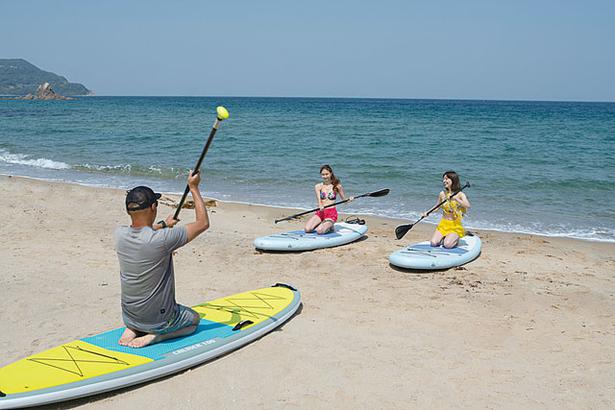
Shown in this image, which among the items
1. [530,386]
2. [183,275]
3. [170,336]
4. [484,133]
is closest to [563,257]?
[530,386]

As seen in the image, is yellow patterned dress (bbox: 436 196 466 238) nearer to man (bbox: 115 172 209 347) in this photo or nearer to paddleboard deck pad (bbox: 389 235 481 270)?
paddleboard deck pad (bbox: 389 235 481 270)

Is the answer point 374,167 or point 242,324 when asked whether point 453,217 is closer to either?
point 242,324

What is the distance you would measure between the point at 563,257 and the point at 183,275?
5576 millimetres

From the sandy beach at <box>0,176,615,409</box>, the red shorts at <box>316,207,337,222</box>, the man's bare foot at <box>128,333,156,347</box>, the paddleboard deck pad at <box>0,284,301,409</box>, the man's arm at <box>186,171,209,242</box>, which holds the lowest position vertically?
the sandy beach at <box>0,176,615,409</box>

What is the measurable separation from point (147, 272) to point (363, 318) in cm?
244

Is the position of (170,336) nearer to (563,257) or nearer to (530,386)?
(530,386)

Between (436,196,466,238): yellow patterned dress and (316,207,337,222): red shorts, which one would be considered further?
(316,207,337,222): red shorts

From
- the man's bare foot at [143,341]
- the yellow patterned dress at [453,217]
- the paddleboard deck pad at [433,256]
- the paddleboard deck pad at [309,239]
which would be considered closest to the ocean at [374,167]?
the yellow patterned dress at [453,217]

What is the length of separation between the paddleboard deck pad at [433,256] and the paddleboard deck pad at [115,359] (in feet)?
7.86

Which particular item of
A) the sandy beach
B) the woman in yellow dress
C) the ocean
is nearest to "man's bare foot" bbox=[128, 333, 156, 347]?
the sandy beach

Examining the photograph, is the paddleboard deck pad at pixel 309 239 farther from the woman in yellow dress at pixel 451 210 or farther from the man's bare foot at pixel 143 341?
the man's bare foot at pixel 143 341

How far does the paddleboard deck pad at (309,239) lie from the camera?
8.34 metres

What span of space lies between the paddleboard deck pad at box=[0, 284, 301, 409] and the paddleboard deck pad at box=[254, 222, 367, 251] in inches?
108

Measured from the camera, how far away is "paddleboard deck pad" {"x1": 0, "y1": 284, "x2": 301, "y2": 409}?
3.99 meters
